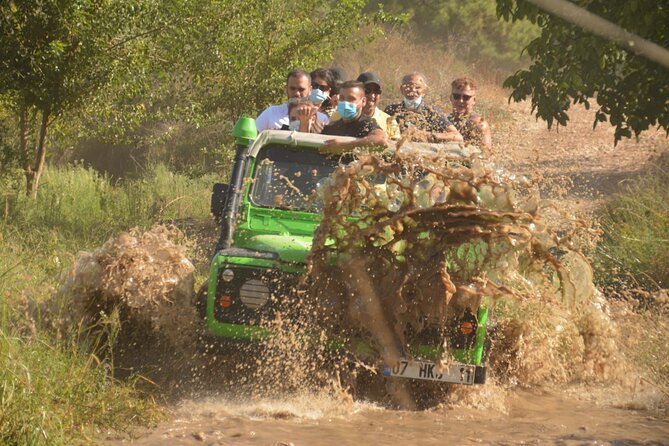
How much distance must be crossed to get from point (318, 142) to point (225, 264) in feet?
4.69

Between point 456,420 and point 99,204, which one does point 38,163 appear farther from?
point 456,420

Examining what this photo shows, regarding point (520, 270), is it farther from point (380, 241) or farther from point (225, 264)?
point (225, 264)

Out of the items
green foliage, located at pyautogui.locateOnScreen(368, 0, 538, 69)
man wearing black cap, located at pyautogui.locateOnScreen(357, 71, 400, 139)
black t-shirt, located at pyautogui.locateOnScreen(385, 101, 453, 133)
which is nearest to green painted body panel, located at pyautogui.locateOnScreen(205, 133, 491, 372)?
man wearing black cap, located at pyautogui.locateOnScreen(357, 71, 400, 139)

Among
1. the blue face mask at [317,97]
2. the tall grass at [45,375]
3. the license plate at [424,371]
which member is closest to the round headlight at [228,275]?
the tall grass at [45,375]

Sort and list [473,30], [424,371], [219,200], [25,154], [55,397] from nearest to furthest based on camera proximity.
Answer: [55,397] < [424,371] < [219,200] < [25,154] < [473,30]

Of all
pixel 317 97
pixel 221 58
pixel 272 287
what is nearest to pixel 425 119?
pixel 317 97

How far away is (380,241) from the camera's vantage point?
645 centimetres

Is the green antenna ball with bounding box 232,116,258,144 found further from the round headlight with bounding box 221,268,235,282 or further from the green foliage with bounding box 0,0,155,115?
the green foliage with bounding box 0,0,155,115

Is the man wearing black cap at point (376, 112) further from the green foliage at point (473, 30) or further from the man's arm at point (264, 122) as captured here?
the green foliage at point (473, 30)

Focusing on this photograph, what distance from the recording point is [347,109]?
8062 mm

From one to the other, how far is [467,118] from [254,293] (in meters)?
3.14

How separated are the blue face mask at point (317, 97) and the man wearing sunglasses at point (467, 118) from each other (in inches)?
43.5

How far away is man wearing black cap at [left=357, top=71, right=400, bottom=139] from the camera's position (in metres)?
8.30

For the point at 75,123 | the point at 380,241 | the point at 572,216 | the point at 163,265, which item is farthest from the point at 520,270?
the point at 75,123
